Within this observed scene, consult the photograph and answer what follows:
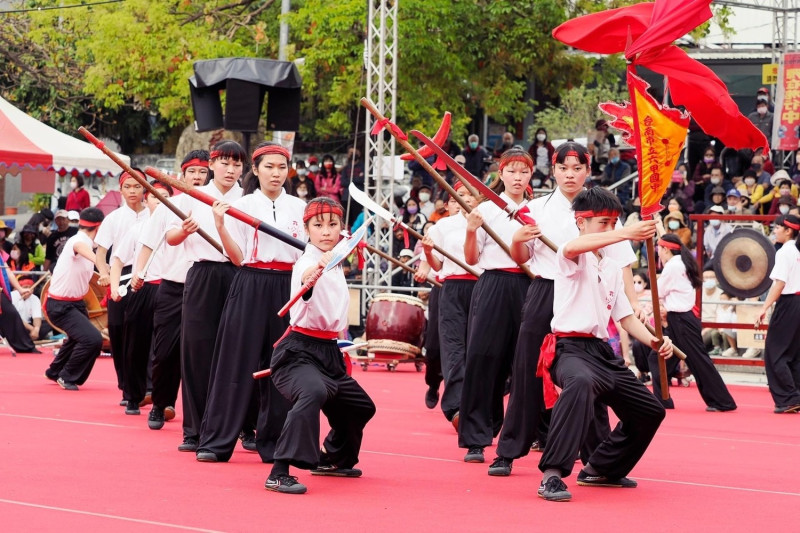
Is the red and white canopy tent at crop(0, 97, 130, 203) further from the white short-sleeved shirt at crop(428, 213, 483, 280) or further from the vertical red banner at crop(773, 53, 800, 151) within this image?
the vertical red banner at crop(773, 53, 800, 151)

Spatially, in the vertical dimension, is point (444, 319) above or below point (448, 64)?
below

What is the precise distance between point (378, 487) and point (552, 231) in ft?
5.58

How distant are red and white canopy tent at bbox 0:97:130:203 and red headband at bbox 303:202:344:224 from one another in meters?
10.7

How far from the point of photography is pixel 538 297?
7367 mm

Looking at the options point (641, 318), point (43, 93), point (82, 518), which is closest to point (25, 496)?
point (82, 518)


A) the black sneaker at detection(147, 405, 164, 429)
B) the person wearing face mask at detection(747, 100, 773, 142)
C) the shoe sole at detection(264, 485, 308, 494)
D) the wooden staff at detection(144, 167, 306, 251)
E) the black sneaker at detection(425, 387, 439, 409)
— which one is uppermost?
the person wearing face mask at detection(747, 100, 773, 142)

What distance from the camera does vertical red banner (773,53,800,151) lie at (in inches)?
743

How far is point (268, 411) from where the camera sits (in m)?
7.38

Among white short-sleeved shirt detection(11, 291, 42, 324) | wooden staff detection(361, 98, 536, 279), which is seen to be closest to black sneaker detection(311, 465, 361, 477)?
wooden staff detection(361, 98, 536, 279)

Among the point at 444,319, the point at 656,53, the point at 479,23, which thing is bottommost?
the point at 444,319

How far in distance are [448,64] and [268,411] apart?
46.4 ft

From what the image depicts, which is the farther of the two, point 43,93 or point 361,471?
point 43,93

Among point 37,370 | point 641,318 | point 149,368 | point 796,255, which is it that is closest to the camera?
point 641,318

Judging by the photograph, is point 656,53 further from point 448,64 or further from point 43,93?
point 43,93
